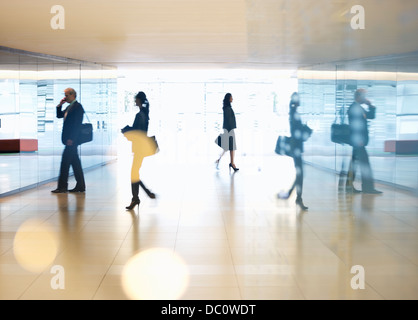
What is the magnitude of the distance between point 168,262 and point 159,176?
29.1 feet

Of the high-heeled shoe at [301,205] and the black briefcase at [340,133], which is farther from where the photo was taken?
the black briefcase at [340,133]

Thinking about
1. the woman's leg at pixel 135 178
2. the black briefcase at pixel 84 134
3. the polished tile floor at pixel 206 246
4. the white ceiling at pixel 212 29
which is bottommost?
the polished tile floor at pixel 206 246

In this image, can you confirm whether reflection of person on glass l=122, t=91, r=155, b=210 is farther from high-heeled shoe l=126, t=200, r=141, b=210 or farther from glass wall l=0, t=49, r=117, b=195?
glass wall l=0, t=49, r=117, b=195

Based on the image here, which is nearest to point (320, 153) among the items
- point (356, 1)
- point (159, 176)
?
point (159, 176)

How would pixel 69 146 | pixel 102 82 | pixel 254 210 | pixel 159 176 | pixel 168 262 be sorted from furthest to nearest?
1. pixel 102 82
2. pixel 159 176
3. pixel 69 146
4. pixel 254 210
5. pixel 168 262

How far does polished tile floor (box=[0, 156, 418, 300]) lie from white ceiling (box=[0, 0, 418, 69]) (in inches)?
119

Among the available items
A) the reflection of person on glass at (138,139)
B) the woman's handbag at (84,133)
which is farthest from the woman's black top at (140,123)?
the woman's handbag at (84,133)

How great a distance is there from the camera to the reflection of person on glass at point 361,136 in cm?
1241

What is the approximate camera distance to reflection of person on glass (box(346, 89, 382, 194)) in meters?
12.4

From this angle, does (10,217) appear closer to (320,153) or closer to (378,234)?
(378,234)

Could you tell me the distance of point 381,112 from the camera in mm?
12578

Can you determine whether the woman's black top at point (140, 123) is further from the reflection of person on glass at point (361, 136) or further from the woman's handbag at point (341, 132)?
the woman's handbag at point (341, 132)

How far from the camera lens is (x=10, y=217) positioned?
8.30 metres

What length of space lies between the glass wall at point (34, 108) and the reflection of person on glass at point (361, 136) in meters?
6.94
